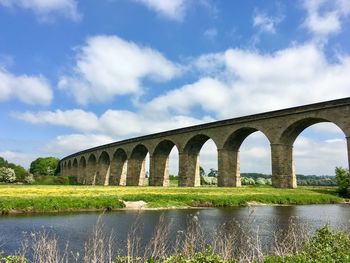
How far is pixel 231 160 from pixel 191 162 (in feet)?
22.4

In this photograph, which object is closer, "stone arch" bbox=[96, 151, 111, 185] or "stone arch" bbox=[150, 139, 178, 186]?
"stone arch" bbox=[150, 139, 178, 186]

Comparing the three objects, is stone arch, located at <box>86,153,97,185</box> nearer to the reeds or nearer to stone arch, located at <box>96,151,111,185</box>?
stone arch, located at <box>96,151,111,185</box>

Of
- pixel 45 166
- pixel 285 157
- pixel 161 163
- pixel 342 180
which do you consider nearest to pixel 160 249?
pixel 285 157

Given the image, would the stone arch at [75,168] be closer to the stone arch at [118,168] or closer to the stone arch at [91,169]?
the stone arch at [91,169]

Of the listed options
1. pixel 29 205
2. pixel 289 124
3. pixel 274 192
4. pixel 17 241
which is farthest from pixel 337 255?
pixel 289 124

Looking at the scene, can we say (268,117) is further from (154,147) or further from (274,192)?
(154,147)

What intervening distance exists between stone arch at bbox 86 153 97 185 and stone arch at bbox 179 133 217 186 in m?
38.2

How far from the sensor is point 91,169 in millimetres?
82938

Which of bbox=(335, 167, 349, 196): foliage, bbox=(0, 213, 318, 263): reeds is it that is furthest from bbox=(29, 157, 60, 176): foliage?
bbox=(0, 213, 318, 263): reeds

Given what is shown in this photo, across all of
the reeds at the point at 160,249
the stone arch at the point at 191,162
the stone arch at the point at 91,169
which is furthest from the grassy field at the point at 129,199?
the stone arch at the point at 91,169

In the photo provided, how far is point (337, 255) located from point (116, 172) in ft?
210

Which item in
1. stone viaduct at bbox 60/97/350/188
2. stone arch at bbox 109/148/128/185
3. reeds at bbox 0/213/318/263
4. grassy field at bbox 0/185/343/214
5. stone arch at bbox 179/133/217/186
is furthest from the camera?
stone arch at bbox 109/148/128/185

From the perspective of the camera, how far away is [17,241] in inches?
472

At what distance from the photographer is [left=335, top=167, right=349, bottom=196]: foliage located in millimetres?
36381
